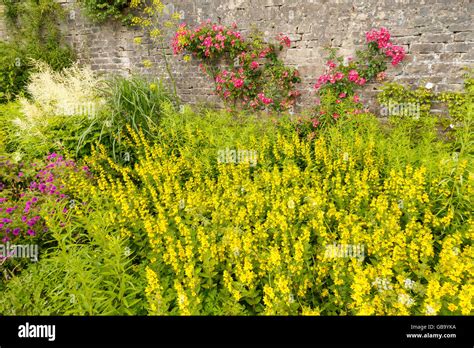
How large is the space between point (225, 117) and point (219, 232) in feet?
10.4

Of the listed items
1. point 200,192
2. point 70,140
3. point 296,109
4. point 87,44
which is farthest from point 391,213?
point 87,44

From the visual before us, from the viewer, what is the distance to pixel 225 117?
19.8 ft

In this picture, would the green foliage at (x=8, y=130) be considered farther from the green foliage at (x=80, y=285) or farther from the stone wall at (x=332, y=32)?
the green foliage at (x=80, y=285)

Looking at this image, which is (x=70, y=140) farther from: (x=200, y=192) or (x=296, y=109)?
(x=296, y=109)

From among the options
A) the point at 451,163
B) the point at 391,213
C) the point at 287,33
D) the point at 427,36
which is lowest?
the point at 391,213

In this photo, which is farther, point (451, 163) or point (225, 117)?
point (225, 117)
